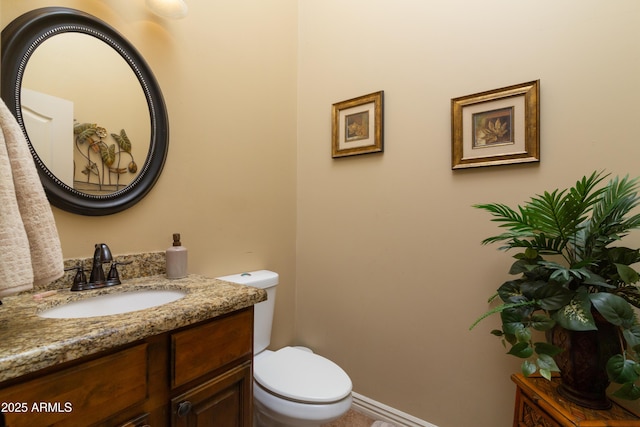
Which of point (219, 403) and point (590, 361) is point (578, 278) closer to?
point (590, 361)

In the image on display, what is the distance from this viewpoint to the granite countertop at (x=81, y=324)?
1.71 ft

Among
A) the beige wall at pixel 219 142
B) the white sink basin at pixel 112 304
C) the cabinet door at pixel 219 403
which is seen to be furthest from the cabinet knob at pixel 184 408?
the beige wall at pixel 219 142

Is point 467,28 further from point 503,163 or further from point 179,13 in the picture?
point 179,13

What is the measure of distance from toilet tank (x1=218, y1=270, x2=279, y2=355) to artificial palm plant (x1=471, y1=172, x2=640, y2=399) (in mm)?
995

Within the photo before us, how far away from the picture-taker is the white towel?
1.82ft

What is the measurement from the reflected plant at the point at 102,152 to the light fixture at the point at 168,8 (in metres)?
0.50

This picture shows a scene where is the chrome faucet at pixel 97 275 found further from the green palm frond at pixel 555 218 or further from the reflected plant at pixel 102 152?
the green palm frond at pixel 555 218

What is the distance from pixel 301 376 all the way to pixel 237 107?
1.34 metres

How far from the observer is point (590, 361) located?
2.90 ft

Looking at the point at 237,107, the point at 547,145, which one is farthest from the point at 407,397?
the point at 237,107

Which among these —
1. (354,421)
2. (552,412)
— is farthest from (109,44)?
(354,421)

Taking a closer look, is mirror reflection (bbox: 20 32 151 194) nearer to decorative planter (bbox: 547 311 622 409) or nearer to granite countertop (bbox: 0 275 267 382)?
granite countertop (bbox: 0 275 267 382)

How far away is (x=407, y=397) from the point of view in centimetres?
148

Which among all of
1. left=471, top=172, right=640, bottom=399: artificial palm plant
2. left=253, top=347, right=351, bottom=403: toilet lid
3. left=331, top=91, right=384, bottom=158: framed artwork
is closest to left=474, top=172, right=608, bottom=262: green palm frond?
left=471, top=172, right=640, bottom=399: artificial palm plant
